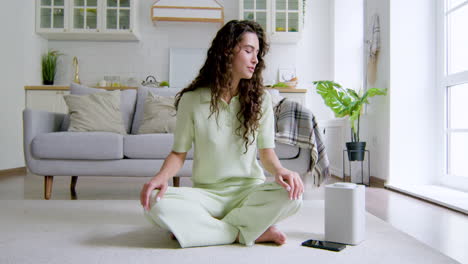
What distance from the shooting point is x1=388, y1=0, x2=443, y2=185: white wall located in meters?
3.26

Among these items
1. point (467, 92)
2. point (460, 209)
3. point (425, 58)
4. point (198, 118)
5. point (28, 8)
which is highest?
point (28, 8)

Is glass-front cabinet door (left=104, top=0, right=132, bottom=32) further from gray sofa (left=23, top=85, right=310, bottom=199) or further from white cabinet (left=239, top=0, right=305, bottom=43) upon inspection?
gray sofa (left=23, top=85, right=310, bottom=199)

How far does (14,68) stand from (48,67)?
0.63m

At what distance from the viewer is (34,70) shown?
4887 millimetres

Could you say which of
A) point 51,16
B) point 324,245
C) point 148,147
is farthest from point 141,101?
point 51,16

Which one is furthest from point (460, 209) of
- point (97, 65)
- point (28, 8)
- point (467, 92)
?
point (28, 8)

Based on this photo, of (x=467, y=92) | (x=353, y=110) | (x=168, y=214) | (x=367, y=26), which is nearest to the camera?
(x=168, y=214)

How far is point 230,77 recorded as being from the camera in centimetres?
149

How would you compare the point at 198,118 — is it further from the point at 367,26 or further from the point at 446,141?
the point at 367,26

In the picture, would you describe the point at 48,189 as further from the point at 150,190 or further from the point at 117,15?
the point at 117,15

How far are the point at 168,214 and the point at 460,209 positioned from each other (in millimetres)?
1796

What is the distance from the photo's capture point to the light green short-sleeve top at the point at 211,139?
4.91ft

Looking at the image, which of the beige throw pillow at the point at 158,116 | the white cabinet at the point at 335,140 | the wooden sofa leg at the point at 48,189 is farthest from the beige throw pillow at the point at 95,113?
the white cabinet at the point at 335,140

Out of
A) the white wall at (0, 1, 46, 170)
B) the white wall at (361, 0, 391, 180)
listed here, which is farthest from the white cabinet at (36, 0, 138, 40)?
the white wall at (361, 0, 391, 180)
